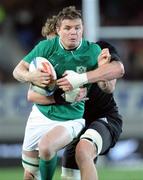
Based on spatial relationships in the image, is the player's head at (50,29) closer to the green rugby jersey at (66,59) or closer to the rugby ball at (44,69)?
the green rugby jersey at (66,59)

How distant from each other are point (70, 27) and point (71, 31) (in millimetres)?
43

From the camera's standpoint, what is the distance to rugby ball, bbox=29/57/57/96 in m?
8.07

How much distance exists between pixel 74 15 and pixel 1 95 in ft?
20.8

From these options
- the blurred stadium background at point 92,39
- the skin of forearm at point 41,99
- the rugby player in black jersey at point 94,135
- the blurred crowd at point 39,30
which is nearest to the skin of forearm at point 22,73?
the skin of forearm at point 41,99

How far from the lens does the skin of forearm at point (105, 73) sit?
26.3 ft

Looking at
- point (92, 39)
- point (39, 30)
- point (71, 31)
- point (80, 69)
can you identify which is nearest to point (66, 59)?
point (80, 69)

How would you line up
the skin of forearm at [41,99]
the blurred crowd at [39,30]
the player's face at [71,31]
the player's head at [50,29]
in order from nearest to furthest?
the player's face at [71,31] < the skin of forearm at [41,99] < the player's head at [50,29] < the blurred crowd at [39,30]

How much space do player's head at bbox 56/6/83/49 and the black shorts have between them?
2.52 ft

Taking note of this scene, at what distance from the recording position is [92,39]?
1412cm

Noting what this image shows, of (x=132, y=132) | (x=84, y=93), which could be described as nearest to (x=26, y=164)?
(x=84, y=93)

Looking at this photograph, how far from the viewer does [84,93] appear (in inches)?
324

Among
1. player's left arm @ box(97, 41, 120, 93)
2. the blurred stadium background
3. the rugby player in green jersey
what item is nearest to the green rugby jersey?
the rugby player in green jersey

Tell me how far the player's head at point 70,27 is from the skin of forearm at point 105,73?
32cm

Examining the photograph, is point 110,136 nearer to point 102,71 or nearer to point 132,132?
Result: point 102,71
